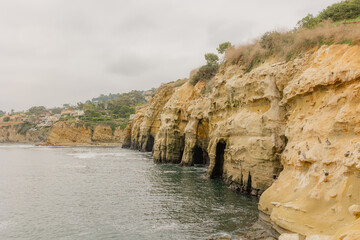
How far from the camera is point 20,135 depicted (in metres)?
122

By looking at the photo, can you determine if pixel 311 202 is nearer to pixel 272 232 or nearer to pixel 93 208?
pixel 272 232

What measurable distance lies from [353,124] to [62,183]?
25.2 metres

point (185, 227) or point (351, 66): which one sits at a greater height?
point (351, 66)

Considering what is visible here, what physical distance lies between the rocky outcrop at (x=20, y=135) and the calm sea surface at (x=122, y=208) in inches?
3917

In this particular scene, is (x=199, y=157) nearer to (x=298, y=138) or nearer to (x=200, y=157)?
(x=200, y=157)

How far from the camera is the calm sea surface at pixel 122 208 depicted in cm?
1344

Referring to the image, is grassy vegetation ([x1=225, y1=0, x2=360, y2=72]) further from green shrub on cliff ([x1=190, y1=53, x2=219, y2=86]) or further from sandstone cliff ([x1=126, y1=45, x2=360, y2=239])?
green shrub on cliff ([x1=190, y1=53, x2=219, y2=86])

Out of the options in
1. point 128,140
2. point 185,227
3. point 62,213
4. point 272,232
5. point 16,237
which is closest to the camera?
point 272,232

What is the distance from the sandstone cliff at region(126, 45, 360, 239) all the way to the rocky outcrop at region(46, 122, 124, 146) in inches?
2914

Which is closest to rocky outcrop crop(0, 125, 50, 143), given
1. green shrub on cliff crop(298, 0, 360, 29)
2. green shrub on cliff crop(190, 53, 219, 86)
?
green shrub on cliff crop(190, 53, 219, 86)

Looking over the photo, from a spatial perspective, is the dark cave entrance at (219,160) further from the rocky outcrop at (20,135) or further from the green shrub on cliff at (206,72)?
the rocky outcrop at (20,135)

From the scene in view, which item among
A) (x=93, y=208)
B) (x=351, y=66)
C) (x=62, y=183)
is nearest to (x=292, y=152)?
(x=351, y=66)

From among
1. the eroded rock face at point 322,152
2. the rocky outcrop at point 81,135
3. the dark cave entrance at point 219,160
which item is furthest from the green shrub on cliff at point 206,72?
the rocky outcrop at point 81,135

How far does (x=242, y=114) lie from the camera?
21.8 m
